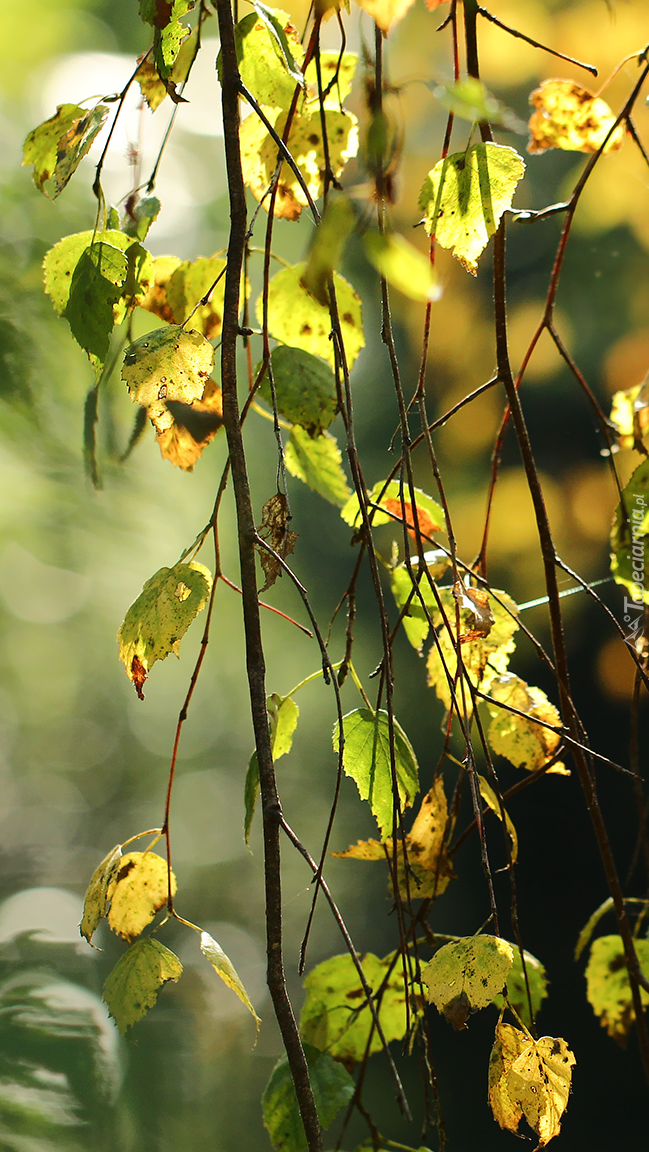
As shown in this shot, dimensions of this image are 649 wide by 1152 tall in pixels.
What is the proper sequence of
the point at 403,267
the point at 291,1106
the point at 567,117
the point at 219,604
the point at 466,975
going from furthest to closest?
the point at 219,604 → the point at 567,117 → the point at 291,1106 → the point at 466,975 → the point at 403,267

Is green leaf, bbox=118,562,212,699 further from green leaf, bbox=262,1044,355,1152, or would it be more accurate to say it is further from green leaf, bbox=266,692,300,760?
green leaf, bbox=262,1044,355,1152

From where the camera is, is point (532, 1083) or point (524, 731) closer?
point (532, 1083)

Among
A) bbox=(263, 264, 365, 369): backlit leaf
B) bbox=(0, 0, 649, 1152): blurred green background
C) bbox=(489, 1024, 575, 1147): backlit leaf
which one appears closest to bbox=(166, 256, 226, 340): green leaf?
bbox=(263, 264, 365, 369): backlit leaf

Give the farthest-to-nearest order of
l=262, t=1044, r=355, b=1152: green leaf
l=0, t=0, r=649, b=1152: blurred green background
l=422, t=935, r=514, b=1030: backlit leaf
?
l=0, t=0, r=649, b=1152: blurred green background → l=262, t=1044, r=355, b=1152: green leaf → l=422, t=935, r=514, b=1030: backlit leaf

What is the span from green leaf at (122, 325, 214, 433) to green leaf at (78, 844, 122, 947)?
0.20 m

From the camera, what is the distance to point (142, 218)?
1.34ft

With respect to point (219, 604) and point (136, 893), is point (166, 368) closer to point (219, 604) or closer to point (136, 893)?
point (136, 893)

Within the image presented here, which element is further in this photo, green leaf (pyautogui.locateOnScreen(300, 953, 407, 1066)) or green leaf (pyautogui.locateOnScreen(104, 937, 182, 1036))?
green leaf (pyautogui.locateOnScreen(300, 953, 407, 1066))

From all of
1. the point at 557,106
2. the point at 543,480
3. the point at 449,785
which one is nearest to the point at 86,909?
the point at 557,106

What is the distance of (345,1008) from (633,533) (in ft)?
1.17

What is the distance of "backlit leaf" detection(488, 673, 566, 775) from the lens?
1.48 ft

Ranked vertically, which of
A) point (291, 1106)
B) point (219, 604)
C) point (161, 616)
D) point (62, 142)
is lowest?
point (291, 1106)

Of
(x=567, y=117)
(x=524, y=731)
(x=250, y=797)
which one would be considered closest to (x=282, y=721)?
(x=250, y=797)

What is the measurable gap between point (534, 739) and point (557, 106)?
0.41 meters
